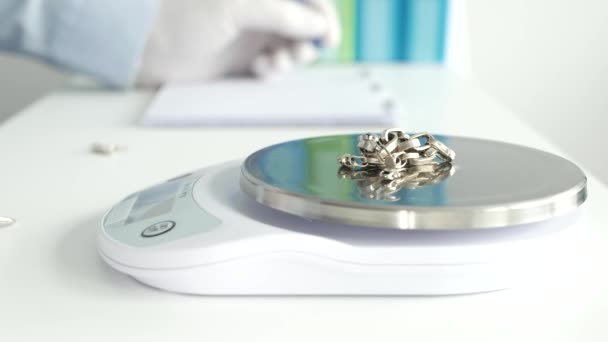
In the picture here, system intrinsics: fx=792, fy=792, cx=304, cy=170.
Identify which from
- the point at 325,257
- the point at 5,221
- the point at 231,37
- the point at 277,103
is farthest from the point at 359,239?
the point at 231,37

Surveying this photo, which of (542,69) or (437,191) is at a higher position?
(437,191)

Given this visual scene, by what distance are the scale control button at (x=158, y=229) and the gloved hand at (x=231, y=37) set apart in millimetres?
670

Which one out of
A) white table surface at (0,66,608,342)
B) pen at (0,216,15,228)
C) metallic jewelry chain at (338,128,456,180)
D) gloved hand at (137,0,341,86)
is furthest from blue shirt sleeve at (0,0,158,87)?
metallic jewelry chain at (338,128,456,180)

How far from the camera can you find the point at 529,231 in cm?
40

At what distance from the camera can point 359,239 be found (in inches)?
15.4

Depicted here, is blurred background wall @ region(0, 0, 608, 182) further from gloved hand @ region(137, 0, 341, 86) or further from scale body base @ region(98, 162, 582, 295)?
scale body base @ region(98, 162, 582, 295)

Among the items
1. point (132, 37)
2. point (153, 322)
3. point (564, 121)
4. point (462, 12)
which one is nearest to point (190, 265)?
point (153, 322)

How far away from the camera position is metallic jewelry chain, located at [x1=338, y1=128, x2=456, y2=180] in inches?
17.3

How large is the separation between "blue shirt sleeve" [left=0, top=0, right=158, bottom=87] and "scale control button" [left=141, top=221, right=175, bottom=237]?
65 cm

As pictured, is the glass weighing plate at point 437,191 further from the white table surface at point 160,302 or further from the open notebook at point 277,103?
the open notebook at point 277,103

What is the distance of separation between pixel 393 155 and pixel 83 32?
688 mm

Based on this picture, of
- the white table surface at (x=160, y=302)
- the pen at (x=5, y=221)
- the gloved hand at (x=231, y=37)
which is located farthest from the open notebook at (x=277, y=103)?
the pen at (x=5, y=221)

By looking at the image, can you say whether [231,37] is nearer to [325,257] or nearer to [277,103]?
[277,103]

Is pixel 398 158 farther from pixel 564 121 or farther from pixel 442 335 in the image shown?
pixel 564 121
